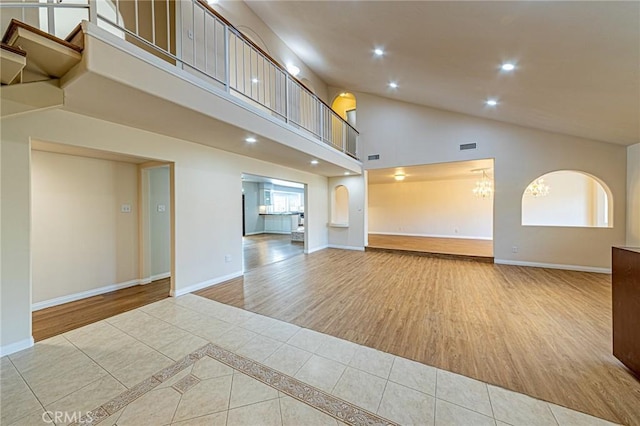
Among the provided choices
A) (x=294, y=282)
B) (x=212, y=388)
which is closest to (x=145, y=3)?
(x=294, y=282)

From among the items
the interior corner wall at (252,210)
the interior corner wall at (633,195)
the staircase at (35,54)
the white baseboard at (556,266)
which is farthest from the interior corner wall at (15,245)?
the interior corner wall at (252,210)

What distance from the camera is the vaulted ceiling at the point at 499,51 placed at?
86.3 inches

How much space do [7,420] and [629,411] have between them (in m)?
4.16

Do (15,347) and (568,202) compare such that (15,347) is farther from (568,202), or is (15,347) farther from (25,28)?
(568,202)

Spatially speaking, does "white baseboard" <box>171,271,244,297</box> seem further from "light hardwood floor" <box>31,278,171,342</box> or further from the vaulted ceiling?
the vaulted ceiling

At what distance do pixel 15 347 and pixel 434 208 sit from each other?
10526 millimetres

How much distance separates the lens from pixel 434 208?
9.52 meters

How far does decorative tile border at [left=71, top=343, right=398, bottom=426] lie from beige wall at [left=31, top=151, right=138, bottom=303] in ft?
9.42

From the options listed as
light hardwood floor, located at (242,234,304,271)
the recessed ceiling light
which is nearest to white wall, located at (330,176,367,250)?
light hardwood floor, located at (242,234,304,271)

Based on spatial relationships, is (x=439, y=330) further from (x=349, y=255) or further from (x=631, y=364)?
(x=349, y=255)

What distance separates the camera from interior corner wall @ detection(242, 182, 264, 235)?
1173 centimetres

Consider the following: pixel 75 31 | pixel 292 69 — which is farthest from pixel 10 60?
pixel 292 69
